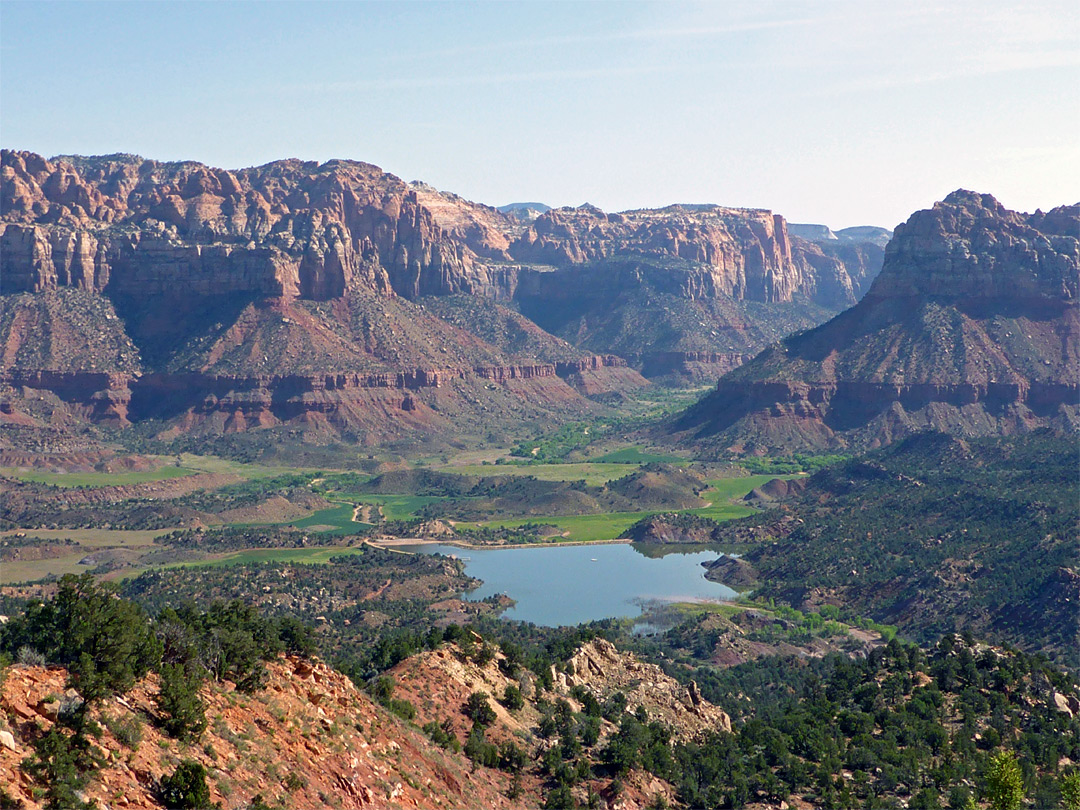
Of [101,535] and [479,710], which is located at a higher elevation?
[479,710]

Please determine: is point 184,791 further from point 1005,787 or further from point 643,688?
point 643,688

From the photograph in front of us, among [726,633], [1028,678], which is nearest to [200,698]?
[1028,678]

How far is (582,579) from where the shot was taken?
134625 mm

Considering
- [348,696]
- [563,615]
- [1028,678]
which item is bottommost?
Answer: [563,615]

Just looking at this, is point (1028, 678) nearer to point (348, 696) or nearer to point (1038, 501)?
point (348, 696)

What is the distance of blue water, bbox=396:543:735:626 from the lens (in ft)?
391

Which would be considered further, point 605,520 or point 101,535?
point 605,520

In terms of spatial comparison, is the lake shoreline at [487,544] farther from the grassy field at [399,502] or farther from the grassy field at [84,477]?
the grassy field at [84,477]

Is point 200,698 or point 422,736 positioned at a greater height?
point 200,698

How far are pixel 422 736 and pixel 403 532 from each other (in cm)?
11013

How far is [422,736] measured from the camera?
49625 mm

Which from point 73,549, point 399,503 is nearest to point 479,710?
point 73,549

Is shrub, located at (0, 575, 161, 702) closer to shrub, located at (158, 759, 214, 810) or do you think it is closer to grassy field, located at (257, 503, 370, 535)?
shrub, located at (158, 759, 214, 810)

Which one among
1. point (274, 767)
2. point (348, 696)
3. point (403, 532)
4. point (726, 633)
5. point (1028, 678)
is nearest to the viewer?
point (274, 767)
